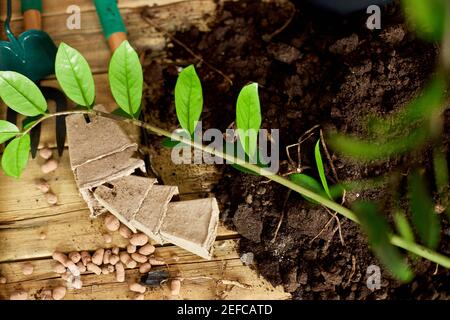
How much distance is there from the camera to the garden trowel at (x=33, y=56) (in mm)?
1225

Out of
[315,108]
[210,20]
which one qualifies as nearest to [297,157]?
[315,108]

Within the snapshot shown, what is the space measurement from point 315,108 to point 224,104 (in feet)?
0.68

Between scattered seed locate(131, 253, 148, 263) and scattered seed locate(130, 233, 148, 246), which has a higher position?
scattered seed locate(130, 233, 148, 246)

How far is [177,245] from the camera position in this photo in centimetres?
123

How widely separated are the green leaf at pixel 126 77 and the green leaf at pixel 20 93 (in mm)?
151

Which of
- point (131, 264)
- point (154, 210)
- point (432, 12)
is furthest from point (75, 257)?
point (432, 12)

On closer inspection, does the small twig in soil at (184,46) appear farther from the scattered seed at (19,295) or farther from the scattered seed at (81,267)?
the scattered seed at (19,295)

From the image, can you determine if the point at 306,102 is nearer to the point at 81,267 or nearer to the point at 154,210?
the point at 154,210

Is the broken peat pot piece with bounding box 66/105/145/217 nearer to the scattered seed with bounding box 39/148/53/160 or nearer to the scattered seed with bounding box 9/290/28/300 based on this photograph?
the scattered seed with bounding box 39/148/53/160

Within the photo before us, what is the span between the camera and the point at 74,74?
3.44 feet

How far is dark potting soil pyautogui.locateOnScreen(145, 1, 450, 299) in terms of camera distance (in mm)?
1093

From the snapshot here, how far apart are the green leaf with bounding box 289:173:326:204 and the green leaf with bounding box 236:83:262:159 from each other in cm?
11

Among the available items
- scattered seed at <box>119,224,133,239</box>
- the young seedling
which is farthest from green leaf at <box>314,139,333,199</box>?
scattered seed at <box>119,224,133,239</box>

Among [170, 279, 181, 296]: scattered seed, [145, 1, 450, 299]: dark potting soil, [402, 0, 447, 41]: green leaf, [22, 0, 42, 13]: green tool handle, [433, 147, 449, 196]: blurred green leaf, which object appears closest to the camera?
[402, 0, 447, 41]: green leaf
